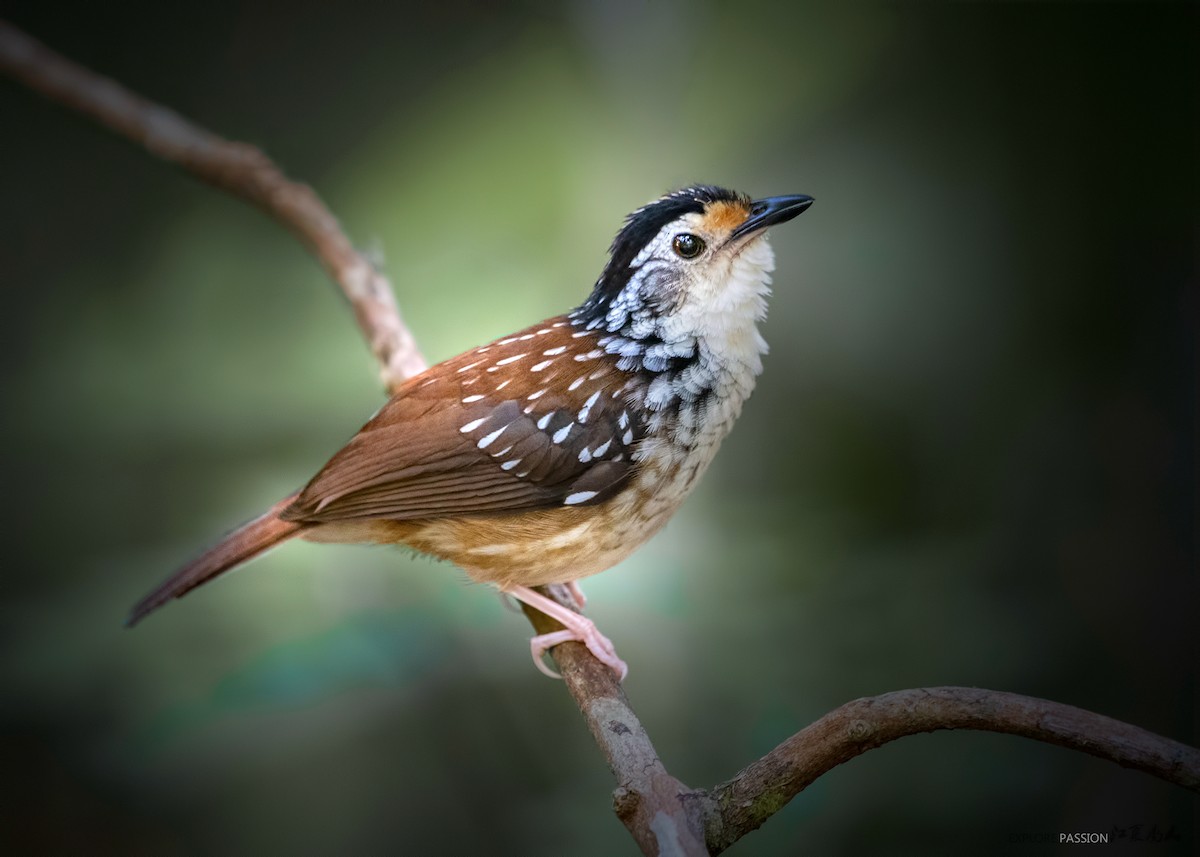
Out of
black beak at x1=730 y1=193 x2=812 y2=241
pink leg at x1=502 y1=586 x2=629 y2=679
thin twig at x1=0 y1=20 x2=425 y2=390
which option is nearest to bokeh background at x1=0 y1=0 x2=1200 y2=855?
thin twig at x1=0 y1=20 x2=425 y2=390

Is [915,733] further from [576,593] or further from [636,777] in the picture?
[576,593]

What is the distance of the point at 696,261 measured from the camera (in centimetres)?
157

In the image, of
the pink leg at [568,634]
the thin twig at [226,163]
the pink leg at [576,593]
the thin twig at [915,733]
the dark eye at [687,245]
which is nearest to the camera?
the thin twig at [915,733]

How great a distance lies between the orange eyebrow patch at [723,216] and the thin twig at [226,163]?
30.3 inches

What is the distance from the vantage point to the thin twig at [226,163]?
84.2 inches

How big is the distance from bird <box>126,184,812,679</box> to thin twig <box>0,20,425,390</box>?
20.6 inches

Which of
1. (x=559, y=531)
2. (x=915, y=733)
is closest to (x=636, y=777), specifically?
(x=915, y=733)

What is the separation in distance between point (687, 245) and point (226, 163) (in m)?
1.25

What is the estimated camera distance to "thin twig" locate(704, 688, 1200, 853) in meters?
1.02

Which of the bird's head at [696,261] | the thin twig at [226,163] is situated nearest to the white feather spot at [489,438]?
the bird's head at [696,261]

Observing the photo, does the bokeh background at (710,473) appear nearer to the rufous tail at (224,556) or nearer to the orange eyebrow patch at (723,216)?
the rufous tail at (224,556)

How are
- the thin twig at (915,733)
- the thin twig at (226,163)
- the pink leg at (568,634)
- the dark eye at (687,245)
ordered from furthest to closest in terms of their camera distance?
the thin twig at (226,163), the pink leg at (568,634), the dark eye at (687,245), the thin twig at (915,733)

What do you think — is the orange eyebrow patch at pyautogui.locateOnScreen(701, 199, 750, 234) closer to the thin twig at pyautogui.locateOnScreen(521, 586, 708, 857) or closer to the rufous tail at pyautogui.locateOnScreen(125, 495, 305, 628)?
the thin twig at pyautogui.locateOnScreen(521, 586, 708, 857)

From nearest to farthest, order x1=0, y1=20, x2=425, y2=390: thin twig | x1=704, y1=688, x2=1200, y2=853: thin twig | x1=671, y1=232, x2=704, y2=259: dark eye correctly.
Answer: x1=704, y1=688, x2=1200, y2=853: thin twig
x1=671, y1=232, x2=704, y2=259: dark eye
x1=0, y1=20, x2=425, y2=390: thin twig
